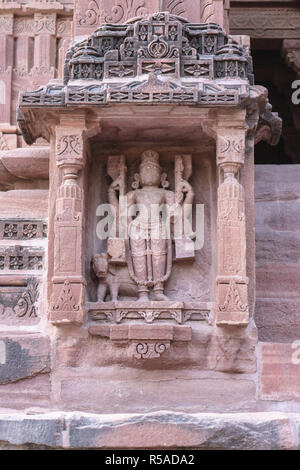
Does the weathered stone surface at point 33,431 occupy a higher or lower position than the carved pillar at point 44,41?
lower

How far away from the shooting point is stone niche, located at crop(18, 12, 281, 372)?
8500mm

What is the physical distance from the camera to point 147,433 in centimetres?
769

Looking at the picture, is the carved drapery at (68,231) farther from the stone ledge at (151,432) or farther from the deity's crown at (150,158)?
the stone ledge at (151,432)

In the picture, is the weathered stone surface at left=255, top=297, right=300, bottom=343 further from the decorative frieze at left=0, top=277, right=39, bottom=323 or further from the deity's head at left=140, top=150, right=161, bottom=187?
the decorative frieze at left=0, top=277, right=39, bottom=323

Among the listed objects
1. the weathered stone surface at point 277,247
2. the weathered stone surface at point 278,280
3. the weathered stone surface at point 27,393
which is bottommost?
the weathered stone surface at point 27,393

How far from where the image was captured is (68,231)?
28.2 feet

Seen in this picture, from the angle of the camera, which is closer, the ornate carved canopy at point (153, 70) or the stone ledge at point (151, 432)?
the stone ledge at point (151, 432)

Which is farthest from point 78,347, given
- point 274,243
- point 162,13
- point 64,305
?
point 162,13

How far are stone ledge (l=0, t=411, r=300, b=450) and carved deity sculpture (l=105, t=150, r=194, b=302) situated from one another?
126 cm

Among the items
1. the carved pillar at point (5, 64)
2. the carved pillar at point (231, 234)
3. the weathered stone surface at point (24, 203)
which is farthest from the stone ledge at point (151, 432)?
the carved pillar at point (5, 64)

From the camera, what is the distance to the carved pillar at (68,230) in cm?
844

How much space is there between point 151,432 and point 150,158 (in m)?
2.40

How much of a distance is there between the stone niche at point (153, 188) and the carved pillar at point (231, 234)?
10 mm
